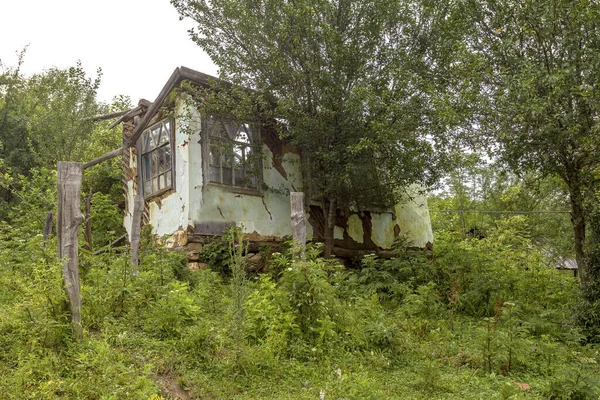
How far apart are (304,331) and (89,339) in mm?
2476

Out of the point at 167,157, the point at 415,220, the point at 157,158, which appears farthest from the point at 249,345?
the point at 415,220

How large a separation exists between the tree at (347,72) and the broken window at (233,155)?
1.02 meters

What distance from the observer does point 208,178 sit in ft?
37.8

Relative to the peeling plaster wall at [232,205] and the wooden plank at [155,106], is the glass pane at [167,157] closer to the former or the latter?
the peeling plaster wall at [232,205]

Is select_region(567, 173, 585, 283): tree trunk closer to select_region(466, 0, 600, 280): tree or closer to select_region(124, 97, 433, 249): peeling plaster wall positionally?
select_region(466, 0, 600, 280): tree

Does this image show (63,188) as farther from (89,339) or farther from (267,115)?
(267,115)

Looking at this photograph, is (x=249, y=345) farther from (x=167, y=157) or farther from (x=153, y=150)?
(x=153, y=150)

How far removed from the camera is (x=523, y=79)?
838cm

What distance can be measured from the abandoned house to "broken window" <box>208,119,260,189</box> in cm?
2

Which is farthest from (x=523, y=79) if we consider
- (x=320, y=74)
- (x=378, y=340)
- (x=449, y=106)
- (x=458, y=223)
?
(x=458, y=223)

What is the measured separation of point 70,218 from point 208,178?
557 centimetres

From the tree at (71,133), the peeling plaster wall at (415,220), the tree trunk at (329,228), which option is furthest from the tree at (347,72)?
the tree at (71,133)

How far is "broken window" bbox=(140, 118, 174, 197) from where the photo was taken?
40.3ft

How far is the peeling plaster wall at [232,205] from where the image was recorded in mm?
11320
